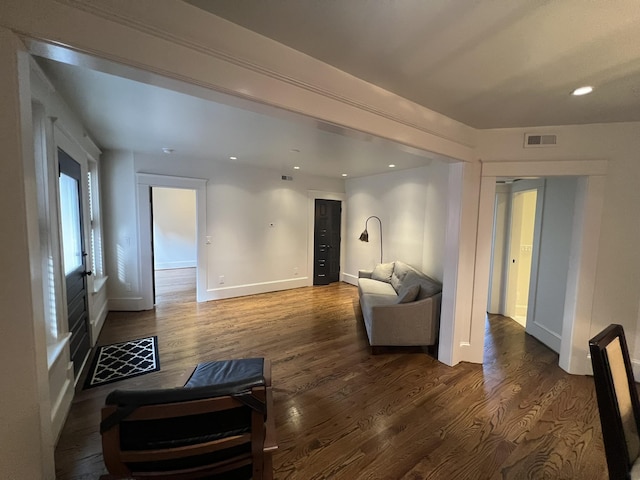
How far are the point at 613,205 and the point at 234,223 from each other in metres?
5.11

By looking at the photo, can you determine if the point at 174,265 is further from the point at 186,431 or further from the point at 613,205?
the point at 613,205

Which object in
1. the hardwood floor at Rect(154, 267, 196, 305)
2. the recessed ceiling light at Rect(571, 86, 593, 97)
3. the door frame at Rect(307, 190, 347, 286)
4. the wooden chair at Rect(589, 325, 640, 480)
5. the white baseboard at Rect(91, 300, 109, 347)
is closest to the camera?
the wooden chair at Rect(589, 325, 640, 480)

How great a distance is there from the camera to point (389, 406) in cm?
223

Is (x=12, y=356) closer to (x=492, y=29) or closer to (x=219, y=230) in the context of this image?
(x=492, y=29)

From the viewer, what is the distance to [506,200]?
4273 mm

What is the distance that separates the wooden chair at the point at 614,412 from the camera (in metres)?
1.06

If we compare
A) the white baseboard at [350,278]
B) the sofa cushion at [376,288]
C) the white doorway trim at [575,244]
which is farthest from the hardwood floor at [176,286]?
the white doorway trim at [575,244]

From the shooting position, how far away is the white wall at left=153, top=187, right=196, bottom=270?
25.9ft

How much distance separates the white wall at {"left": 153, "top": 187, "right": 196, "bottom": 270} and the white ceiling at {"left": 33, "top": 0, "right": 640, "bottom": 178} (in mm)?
5416

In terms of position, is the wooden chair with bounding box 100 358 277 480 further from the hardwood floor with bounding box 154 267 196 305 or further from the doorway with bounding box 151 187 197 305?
the doorway with bounding box 151 187 197 305

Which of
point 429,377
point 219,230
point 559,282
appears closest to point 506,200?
point 559,282

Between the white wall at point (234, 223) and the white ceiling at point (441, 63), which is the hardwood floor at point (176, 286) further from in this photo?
the white ceiling at point (441, 63)

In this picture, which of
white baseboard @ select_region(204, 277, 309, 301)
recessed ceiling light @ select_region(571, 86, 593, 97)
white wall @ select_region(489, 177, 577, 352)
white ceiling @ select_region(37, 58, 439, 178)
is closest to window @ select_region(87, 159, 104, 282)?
white ceiling @ select_region(37, 58, 439, 178)

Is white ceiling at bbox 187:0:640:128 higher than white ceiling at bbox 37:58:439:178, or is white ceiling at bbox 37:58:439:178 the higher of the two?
white ceiling at bbox 37:58:439:178
